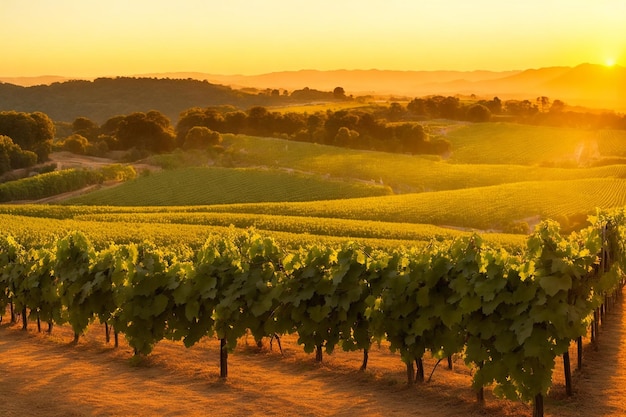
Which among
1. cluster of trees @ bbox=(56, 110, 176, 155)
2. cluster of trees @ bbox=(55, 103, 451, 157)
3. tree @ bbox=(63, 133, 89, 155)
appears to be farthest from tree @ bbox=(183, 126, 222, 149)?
tree @ bbox=(63, 133, 89, 155)

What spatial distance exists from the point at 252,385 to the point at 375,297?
2.87 meters

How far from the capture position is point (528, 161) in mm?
104625

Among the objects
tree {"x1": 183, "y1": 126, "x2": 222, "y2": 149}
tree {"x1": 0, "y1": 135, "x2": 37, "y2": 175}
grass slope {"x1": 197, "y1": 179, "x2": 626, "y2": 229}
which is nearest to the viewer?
grass slope {"x1": 197, "y1": 179, "x2": 626, "y2": 229}

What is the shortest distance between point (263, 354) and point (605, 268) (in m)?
8.79

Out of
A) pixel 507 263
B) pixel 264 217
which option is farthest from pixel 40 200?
pixel 507 263

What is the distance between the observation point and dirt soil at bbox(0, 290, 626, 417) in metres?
12.3

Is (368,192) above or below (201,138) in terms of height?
→ below

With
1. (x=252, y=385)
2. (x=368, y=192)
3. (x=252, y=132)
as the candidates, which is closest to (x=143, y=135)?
(x=252, y=132)

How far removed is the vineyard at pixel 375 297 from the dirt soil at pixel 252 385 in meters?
0.52

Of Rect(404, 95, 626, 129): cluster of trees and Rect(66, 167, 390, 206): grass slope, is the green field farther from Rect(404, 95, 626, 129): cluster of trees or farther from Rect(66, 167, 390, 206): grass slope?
Rect(404, 95, 626, 129): cluster of trees

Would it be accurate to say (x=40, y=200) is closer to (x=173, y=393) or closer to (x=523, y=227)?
(x=523, y=227)

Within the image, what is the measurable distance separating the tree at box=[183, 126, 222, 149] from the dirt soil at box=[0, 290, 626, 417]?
96103 mm

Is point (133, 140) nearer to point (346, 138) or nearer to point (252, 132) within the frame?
point (252, 132)

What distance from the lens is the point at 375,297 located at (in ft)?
45.7
